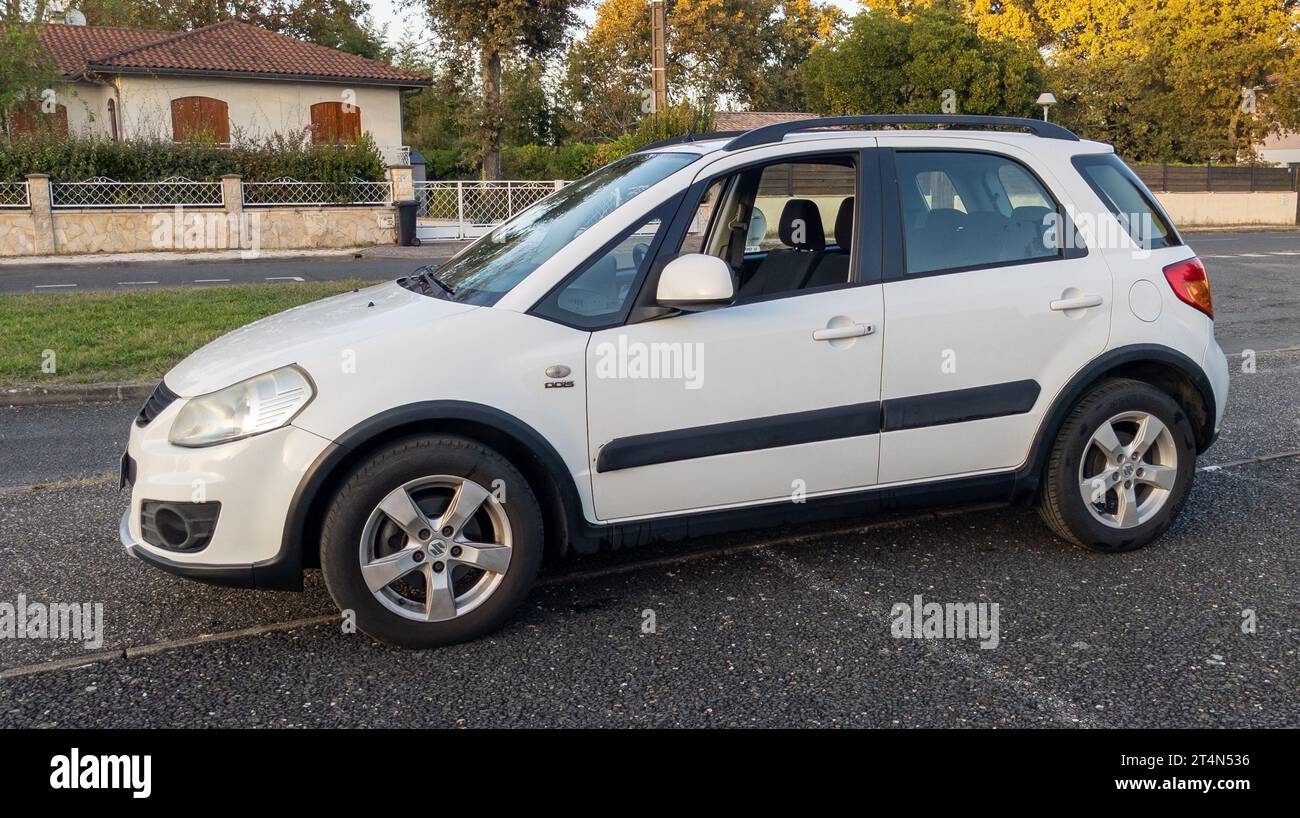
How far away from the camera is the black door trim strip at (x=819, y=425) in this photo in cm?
411

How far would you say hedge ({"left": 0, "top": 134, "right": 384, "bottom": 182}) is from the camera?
23.4 meters

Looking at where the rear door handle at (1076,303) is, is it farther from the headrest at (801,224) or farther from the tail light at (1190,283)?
the headrest at (801,224)

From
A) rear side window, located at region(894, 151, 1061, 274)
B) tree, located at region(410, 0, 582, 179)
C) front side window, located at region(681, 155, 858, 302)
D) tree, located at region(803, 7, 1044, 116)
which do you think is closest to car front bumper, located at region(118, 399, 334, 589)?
front side window, located at region(681, 155, 858, 302)

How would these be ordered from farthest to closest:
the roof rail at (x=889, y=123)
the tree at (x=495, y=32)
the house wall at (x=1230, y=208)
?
the house wall at (x=1230, y=208) < the tree at (x=495, y=32) < the roof rail at (x=889, y=123)

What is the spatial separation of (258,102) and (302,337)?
3297cm

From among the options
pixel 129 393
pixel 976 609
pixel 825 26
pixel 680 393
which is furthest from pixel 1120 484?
pixel 825 26

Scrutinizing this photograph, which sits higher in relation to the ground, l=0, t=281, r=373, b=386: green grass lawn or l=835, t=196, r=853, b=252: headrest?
l=835, t=196, r=853, b=252: headrest

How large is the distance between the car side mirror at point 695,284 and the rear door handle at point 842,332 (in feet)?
1.44

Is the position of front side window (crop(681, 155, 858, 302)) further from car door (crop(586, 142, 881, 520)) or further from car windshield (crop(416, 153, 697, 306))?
car windshield (crop(416, 153, 697, 306))

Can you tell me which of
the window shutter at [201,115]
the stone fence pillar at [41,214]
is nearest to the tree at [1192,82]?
the window shutter at [201,115]

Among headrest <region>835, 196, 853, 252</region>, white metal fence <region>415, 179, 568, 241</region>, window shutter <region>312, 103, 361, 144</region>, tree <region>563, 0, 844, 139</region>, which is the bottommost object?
headrest <region>835, 196, 853, 252</region>

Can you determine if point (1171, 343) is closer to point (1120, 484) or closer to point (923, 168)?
point (1120, 484)

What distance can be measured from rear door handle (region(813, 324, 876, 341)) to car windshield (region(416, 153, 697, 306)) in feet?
2.87

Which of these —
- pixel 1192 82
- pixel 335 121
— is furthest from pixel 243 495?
pixel 1192 82
